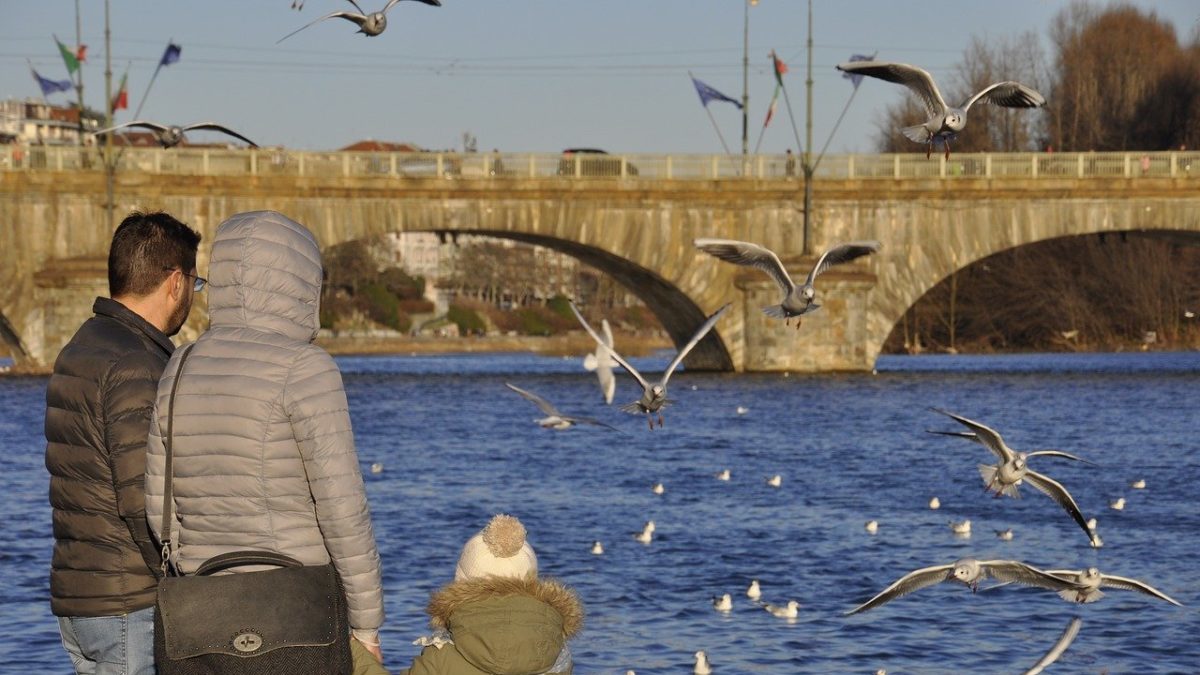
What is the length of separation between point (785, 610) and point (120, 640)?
31.3ft

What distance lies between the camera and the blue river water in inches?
541

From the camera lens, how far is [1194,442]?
1226 inches

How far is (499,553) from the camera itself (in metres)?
5.25

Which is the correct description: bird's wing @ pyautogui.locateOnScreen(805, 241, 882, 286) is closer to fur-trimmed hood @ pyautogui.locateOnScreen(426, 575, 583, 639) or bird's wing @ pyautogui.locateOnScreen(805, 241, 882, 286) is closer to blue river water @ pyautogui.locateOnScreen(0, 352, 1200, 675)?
blue river water @ pyautogui.locateOnScreen(0, 352, 1200, 675)

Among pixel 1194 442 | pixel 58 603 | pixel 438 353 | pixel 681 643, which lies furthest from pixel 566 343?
pixel 58 603

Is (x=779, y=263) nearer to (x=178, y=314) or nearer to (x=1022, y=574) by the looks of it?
(x=1022, y=574)

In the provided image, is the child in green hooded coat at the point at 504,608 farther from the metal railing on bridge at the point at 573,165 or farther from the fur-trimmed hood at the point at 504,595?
the metal railing on bridge at the point at 573,165

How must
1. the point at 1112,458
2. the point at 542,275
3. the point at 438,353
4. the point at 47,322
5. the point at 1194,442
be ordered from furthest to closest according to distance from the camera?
the point at 542,275, the point at 438,353, the point at 47,322, the point at 1194,442, the point at 1112,458

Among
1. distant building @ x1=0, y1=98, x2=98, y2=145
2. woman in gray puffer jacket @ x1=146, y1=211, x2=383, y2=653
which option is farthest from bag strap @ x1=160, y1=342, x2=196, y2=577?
distant building @ x1=0, y1=98, x2=98, y2=145

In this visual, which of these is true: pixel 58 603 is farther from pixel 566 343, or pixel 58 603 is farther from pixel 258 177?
pixel 566 343

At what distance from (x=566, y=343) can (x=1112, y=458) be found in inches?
2158

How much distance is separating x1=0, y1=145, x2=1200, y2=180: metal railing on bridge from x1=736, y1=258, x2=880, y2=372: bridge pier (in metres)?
2.81

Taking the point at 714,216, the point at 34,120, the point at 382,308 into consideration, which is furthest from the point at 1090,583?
the point at 34,120

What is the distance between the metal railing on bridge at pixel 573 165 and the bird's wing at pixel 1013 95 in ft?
109
